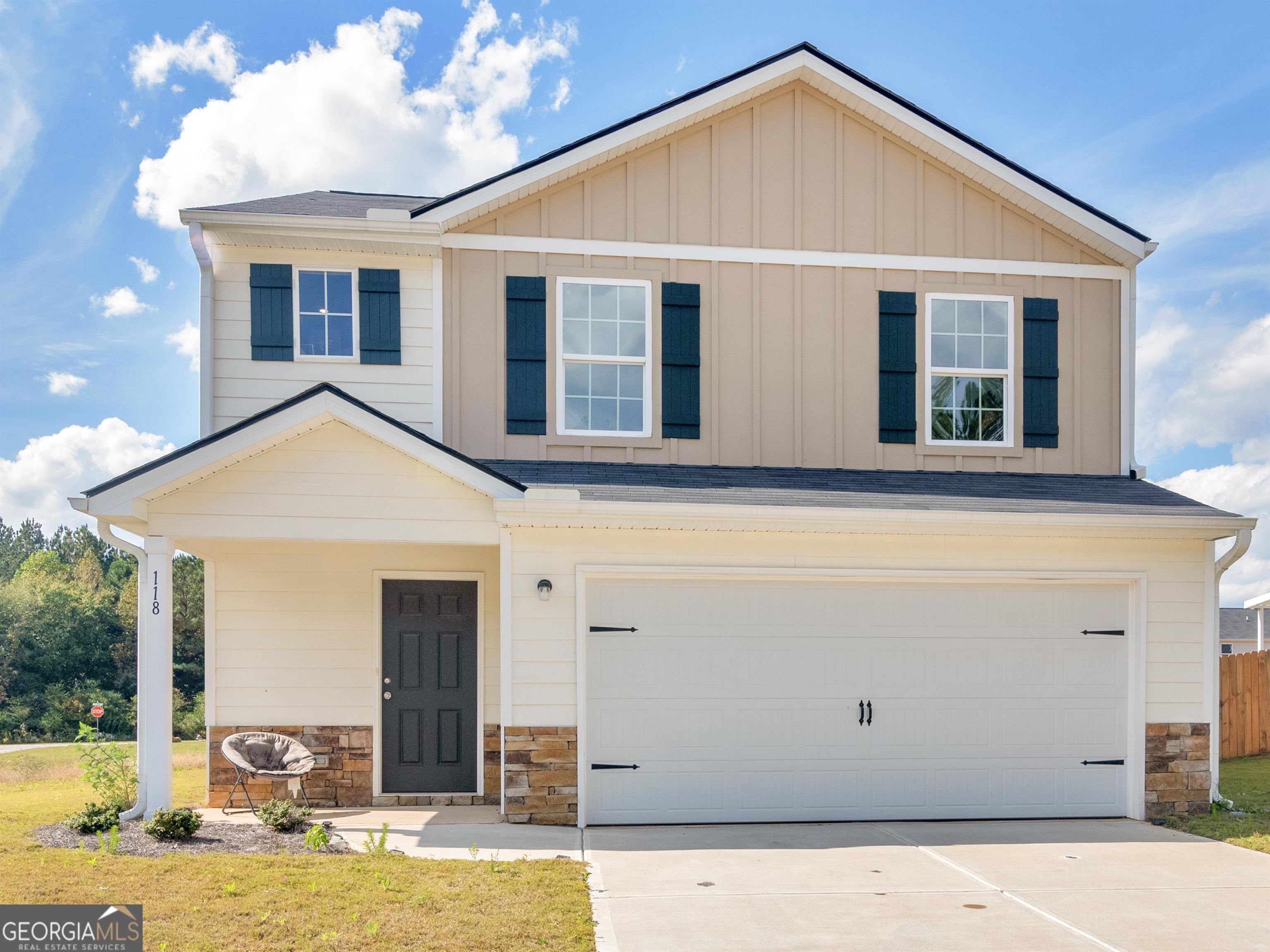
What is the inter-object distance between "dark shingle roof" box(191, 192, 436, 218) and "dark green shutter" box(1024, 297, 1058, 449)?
20.2ft

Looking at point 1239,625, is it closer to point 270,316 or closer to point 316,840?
point 270,316

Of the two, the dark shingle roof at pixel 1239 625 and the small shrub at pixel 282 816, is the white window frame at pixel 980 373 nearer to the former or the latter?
the small shrub at pixel 282 816

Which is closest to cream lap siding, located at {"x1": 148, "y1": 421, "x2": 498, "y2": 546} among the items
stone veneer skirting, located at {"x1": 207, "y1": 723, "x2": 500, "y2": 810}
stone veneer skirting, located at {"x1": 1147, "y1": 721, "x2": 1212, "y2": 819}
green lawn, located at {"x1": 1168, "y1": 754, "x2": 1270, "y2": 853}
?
stone veneer skirting, located at {"x1": 207, "y1": 723, "x2": 500, "y2": 810}

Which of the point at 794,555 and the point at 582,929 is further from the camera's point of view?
the point at 794,555

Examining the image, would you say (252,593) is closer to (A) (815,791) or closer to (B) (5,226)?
(A) (815,791)

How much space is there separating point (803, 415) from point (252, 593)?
546 centimetres

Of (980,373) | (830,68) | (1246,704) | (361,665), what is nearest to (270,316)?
(361,665)

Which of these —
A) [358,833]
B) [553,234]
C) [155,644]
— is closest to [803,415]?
[553,234]

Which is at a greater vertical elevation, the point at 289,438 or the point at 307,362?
the point at 307,362

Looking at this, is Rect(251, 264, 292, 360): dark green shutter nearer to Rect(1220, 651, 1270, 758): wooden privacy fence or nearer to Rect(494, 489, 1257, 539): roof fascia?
Rect(494, 489, 1257, 539): roof fascia

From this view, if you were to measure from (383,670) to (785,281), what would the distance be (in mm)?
5377

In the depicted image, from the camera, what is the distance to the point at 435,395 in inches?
344

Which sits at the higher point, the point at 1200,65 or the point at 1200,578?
the point at 1200,65

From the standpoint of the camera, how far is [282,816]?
6992 millimetres
